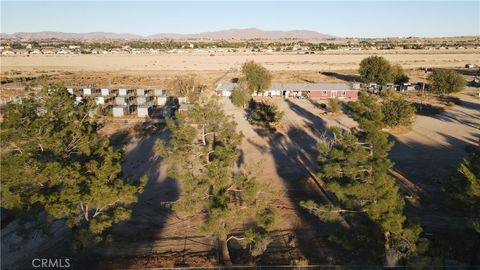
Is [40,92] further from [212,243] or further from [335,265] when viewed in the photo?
[335,265]

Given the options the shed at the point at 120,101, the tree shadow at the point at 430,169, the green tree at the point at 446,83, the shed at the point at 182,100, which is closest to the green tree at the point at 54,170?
the tree shadow at the point at 430,169

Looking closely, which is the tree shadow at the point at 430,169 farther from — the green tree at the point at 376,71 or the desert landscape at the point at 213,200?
the green tree at the point at 376,71

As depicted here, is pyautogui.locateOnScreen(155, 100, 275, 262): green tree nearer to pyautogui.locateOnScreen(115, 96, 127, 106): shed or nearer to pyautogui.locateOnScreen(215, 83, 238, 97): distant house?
pyautogui.locateOnScreen(115, 96, 127, 106): shed

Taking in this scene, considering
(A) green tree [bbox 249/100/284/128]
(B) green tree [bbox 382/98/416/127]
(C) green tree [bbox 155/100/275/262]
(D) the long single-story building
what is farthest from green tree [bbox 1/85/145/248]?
(D) the long single-story building

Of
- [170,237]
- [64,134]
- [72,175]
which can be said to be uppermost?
[64,134]

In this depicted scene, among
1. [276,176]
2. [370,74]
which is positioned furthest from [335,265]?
[370,74]
